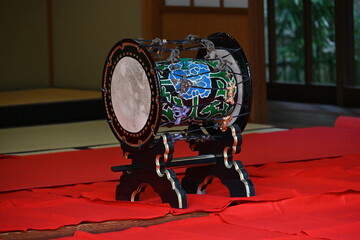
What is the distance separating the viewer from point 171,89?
265 cm

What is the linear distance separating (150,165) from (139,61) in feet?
1.20

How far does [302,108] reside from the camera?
22.9ft

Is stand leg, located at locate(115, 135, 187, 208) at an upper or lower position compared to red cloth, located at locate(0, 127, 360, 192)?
upper

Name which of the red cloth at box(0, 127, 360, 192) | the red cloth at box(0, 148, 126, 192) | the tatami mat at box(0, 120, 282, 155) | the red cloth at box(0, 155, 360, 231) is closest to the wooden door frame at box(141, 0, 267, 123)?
the tatami mat at box(0, 120, 282, 155)

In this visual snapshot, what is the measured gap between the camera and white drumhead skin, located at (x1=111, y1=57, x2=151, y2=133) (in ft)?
8.71

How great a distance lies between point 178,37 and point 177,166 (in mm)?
3308

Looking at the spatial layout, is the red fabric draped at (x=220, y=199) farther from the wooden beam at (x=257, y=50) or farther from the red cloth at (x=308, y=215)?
the wooden beam at (x=257, y=50)

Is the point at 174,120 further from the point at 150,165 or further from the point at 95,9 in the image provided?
the point at 95,9

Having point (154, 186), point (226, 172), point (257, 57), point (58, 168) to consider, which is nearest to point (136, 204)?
point (154, 186)

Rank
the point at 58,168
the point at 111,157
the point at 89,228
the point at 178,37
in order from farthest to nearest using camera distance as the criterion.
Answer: the point at 178,37, the point at 111,157, the point at 58,168, the point at 89,228

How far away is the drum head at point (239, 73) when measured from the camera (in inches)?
113

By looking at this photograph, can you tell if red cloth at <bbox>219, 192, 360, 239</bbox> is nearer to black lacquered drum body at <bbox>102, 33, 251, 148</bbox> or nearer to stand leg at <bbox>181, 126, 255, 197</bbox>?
stand leg at <bbox>181, 126, 255, 197</bbox>

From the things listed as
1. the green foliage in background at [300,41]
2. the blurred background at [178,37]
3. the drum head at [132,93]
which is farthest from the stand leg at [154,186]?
the green foliage in background at [300,41]

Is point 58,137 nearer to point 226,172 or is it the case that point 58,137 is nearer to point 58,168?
point 58,168
